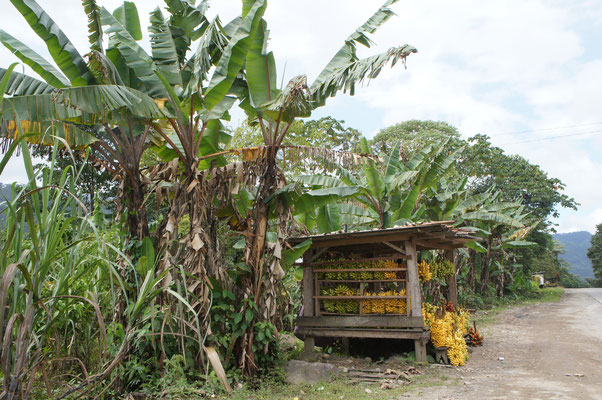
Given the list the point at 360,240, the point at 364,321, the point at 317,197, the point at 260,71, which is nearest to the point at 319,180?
the point at 360,240

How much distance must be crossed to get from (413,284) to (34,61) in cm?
719

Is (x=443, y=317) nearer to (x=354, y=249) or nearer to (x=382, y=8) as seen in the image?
(x=354, y=249)

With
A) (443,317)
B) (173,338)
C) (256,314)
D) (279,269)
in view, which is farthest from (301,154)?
(443,317)

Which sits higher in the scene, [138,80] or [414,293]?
[138,80]

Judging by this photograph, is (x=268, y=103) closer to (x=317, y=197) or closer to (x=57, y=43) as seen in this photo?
(x=317, y=197)

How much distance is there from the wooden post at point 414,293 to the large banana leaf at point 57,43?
615 centimetres

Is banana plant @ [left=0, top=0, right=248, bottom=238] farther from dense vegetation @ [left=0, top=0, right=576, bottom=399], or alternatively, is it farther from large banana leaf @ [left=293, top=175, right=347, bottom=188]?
large banana leaf @ [left=293, top=175, right=347, bottom=188]

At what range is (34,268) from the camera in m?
2.50

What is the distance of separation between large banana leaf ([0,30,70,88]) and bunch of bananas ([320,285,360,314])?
6.13m

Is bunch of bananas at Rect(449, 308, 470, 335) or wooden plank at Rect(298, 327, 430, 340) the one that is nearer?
wooden plank at Rect(298, 327, 430, 340)

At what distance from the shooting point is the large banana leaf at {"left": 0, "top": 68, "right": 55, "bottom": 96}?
584 cm

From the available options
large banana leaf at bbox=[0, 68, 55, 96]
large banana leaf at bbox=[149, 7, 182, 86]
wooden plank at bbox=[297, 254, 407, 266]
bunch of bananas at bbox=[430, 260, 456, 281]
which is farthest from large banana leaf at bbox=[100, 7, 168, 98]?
bunch of bananas at bbox=[430, 260, 456, 281]

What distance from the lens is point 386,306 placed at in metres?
9.13

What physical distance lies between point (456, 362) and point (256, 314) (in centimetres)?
415
